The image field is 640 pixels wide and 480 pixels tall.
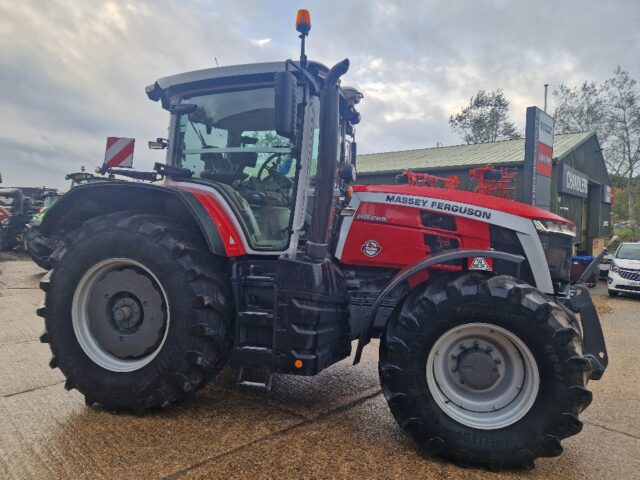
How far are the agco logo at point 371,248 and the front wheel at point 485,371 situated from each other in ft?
1.73

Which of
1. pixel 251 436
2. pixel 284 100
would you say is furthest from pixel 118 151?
pixel 251 436

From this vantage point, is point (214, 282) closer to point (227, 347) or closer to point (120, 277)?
point (227, 347)

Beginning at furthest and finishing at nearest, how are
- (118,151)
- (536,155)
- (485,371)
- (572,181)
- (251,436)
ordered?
(572,181) → (536,155) → (118,151) → (251,436) → (485,371)

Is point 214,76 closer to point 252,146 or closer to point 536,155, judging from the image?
point 252,146

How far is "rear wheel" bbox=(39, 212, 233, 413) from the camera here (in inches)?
119

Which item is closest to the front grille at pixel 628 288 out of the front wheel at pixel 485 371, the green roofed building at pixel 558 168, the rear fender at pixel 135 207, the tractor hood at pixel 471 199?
the green roofed building at pixel 558 168

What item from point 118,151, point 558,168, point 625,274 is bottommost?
point 625,274

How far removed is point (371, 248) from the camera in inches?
131

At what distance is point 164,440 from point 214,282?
1.00 meters

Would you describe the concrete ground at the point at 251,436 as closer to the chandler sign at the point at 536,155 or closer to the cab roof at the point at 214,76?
the cab roof at the point at 214,76

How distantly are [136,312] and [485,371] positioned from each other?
232 cm

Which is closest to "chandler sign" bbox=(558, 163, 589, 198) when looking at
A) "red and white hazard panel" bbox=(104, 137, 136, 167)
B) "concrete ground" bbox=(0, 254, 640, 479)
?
"concrete ground" bbox=(0, 254, 640, 479)

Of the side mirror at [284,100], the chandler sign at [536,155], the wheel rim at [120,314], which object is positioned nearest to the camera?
the side mirror at [284,100]

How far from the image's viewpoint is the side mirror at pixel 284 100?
282cm
